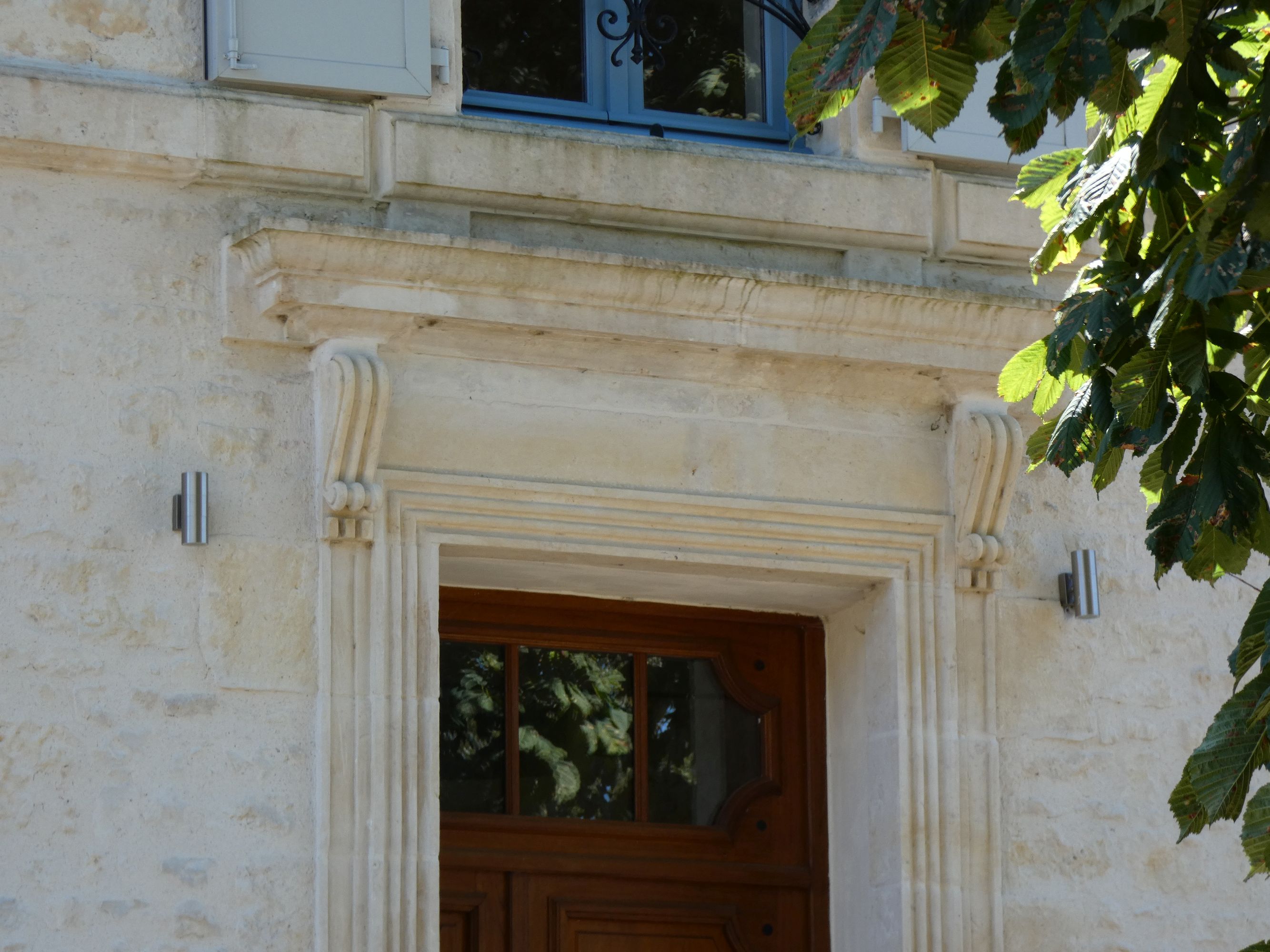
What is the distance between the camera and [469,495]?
612cm

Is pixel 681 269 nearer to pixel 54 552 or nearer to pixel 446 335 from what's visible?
pixel 446 335

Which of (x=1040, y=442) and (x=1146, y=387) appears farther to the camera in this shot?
(x=1040, y=442)

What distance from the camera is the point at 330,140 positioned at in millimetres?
6168

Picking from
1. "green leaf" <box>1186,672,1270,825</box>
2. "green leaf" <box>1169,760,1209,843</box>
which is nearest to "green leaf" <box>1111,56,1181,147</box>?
"green leaf" <box>1186,672,1270,825</box>

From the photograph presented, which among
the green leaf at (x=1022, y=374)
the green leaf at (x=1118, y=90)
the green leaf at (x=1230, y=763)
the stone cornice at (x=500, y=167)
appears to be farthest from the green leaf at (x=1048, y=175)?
the stone cornice at (x=500, y=167)

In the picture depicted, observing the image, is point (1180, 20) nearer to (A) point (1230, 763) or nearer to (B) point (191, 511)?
(A) point (1230, 763)

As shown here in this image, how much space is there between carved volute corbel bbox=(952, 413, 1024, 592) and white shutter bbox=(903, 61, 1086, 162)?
763 mm

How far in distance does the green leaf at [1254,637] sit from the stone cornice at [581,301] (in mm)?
2110

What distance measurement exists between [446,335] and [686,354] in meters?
0.65

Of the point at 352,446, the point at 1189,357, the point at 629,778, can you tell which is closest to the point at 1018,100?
the point at 1189,357

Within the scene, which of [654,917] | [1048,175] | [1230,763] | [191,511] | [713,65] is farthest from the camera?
[713,65]

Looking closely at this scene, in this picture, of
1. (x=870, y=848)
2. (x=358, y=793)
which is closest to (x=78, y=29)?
(x=358, y=793)

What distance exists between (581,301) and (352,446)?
2.34ft

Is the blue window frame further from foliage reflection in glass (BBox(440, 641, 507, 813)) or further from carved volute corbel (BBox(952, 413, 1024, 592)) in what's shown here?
foliage reflection in glass (BBox(440, 641, 507, 813))
